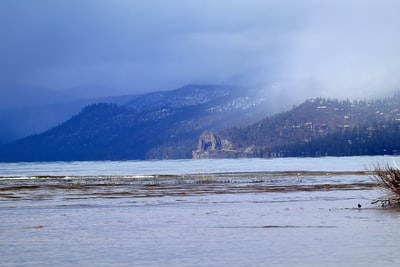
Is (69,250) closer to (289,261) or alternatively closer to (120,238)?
(120,238)

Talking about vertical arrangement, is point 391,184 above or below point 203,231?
above

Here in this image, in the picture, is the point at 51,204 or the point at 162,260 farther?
the point at 51,204

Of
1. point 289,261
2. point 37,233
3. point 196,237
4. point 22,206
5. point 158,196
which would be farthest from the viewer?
point 158,196

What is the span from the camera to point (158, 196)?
81.5 metres

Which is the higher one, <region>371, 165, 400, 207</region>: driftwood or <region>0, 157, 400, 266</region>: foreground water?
<region>371, 165, 400, 207</region>: driftwood

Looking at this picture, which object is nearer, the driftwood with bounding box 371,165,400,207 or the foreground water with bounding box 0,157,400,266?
the foreground water with bounding box 0,157,400,266

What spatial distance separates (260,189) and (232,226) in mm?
40896

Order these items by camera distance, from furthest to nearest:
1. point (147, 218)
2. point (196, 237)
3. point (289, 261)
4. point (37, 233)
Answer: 1. point (147, 218)
2. point (37, 233)
3. point (196, 237)
4. point (289, 261)

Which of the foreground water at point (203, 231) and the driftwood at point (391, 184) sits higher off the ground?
the driftwood at point (391, 184)

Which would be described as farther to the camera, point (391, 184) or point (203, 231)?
point (391, 184)

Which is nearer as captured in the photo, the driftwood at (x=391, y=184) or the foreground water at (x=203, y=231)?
the foreground water at (x=203, y=231)

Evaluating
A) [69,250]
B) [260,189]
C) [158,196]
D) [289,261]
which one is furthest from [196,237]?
[260,189]

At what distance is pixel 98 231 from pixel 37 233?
11.0 ft

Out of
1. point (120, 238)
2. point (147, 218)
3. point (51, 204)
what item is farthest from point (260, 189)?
point (120, 238)
